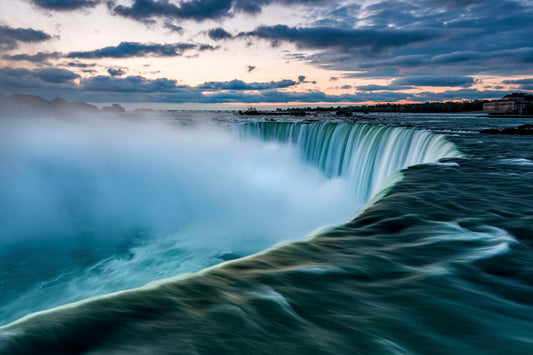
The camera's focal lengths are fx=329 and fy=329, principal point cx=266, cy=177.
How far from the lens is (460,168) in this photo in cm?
947

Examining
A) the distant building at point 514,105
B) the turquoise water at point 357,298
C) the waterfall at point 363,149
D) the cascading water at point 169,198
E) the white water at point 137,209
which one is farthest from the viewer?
the distant building at point 514,105

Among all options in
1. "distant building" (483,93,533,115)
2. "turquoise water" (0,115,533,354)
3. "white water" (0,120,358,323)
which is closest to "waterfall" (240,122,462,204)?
"white water" (0,120,358,323)

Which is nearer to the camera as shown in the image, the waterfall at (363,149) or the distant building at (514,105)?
the waterfall at (363,149)

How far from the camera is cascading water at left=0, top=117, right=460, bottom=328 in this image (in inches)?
432

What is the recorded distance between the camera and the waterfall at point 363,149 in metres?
15.4

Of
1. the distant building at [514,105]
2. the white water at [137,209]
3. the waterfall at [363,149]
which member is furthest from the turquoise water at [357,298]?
the distant building at [514,105]

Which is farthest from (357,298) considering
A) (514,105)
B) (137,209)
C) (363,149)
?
(514,105)

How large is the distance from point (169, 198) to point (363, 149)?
43.2ft

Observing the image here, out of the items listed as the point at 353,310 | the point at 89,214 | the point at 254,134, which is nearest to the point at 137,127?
the point at 254,134

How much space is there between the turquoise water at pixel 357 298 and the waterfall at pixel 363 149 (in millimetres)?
6648

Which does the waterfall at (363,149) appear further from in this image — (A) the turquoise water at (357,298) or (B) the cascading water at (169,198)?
(A) the turquoise water at (357,298)

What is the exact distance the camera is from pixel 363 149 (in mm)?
21656

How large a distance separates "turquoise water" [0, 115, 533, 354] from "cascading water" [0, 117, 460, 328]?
24.2ft

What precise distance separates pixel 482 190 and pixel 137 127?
5570 cm
